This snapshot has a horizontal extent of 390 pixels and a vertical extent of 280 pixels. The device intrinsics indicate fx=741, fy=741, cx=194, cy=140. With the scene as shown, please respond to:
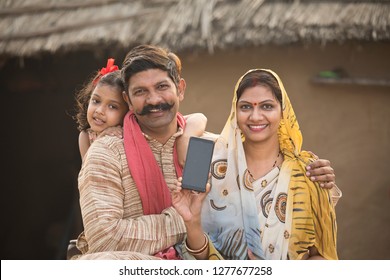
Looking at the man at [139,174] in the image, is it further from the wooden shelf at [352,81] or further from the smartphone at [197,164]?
the wooden shelf at [352,81]

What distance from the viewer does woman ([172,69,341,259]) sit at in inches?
129

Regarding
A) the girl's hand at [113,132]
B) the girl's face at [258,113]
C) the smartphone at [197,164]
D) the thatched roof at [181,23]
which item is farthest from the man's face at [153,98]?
the thatched roof at [181,23]

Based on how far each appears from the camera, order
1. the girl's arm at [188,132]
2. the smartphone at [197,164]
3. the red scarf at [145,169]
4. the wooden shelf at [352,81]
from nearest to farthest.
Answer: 1. the smartphone at [197,164]
2. the red scarf at [145,169]
3. the girl's arm at [188,132]
4. the wooden shelf at [352,81]

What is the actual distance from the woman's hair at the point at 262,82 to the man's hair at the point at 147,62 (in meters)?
0.31

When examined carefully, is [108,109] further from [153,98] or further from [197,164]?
[197,164]

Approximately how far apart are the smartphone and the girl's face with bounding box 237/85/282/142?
0.21 meters

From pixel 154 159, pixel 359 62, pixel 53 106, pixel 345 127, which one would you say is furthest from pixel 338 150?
pixel 53 106

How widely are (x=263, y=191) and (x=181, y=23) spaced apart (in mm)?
1551

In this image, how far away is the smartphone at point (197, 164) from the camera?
10.1 ft

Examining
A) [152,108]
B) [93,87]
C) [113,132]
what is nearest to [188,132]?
[152,108]

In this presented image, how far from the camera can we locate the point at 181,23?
449 centimetres

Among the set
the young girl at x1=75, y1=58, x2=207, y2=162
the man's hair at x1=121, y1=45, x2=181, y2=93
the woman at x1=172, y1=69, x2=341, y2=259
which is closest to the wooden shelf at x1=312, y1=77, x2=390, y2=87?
the woman at x1=172, y1=69, x2=341, y2=259
